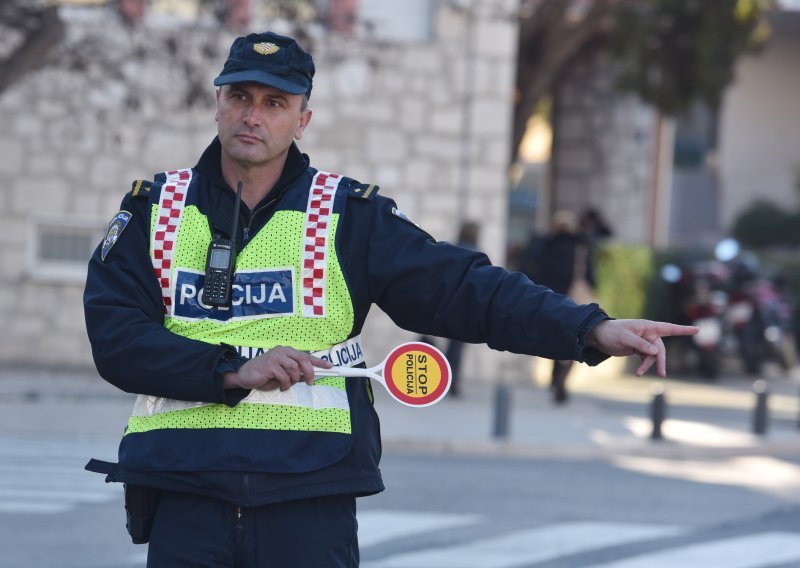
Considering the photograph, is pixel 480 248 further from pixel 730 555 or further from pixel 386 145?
pixel 730 555

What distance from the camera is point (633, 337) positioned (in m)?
3.49

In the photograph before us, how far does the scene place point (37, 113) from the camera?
56.4ft

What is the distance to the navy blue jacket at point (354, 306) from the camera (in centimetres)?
346

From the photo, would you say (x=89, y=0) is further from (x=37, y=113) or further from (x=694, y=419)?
(x=694, y=419)

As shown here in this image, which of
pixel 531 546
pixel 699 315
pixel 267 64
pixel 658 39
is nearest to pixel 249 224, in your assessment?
pixel 267 64

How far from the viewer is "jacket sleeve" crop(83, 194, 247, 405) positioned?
346 centimetres

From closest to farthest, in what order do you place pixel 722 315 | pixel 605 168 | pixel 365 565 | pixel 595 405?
1. pixel 365 565
2. pixel 595 405
3. pixel 722 315
4. pixel 605 168

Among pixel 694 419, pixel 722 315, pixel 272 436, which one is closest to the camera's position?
pixel 272 436

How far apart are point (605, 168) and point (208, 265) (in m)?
21.1

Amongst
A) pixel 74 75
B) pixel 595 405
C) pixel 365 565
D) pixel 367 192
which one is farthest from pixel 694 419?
pixel 367 192

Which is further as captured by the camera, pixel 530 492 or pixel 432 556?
pixel 530 492

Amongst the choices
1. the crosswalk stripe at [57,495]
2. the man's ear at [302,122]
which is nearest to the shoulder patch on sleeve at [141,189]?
the man's ear at [302,122]

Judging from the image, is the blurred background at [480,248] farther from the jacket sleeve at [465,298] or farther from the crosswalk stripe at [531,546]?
the jacket sleeve at [465,298]

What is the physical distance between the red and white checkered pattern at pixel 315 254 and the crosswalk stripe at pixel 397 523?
15.7 ft
